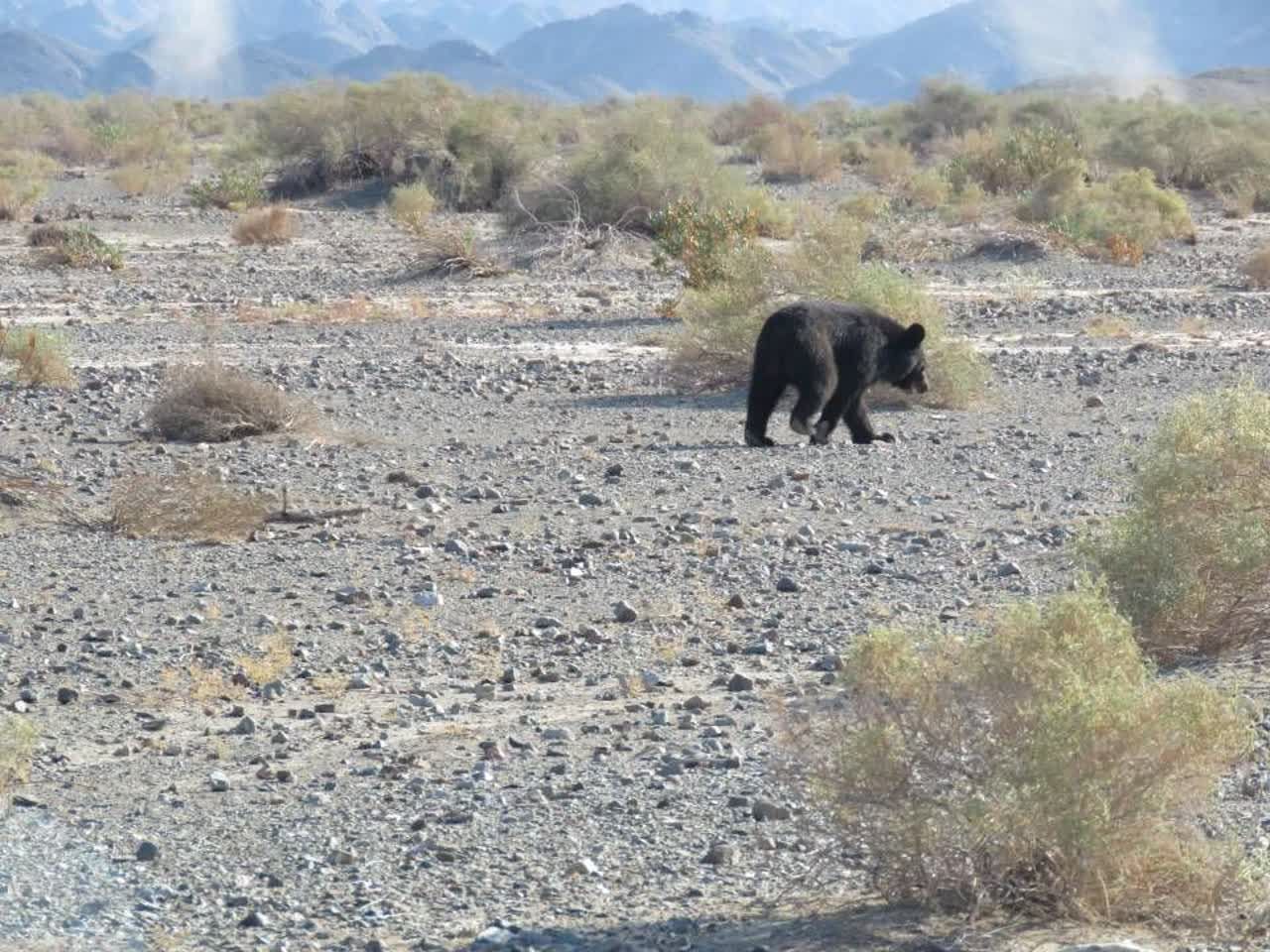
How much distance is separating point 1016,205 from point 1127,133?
1410cm

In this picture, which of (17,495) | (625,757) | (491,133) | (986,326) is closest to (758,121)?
(491,133)

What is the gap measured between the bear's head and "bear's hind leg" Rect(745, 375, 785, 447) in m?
0.97

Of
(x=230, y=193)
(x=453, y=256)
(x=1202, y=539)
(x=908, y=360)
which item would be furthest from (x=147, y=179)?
(x=1202, y=539)

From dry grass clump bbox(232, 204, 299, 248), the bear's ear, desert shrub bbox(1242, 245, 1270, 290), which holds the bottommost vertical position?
dry grass clump bbox(232, 204, 299, 248)

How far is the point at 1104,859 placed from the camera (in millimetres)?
6152

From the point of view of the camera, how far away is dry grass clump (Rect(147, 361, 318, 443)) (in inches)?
641

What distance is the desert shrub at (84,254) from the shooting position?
96.9ft

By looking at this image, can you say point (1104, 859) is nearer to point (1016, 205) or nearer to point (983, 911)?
point (983, 911)

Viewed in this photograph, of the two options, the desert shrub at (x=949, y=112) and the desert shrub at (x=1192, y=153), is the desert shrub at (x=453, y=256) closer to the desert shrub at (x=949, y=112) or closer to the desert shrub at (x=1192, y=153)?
the desert shrub at (x=1192, y=153)

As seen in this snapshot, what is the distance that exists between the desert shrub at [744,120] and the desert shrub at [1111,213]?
2538 centimetres

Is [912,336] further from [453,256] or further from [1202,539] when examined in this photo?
[453,256]

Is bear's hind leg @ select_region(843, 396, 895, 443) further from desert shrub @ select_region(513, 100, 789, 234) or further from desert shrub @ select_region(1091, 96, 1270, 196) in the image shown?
desert shrub @ select_region(1091, 96, 1270, 196)

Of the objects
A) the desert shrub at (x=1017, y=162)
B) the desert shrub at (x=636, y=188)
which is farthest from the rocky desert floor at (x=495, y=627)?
the desert shrub at (x=1017, y=162)

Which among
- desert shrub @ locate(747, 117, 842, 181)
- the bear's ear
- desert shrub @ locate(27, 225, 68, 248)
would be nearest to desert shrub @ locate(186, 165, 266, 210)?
desert shrub @ locate(27, 225, 68, 248)
